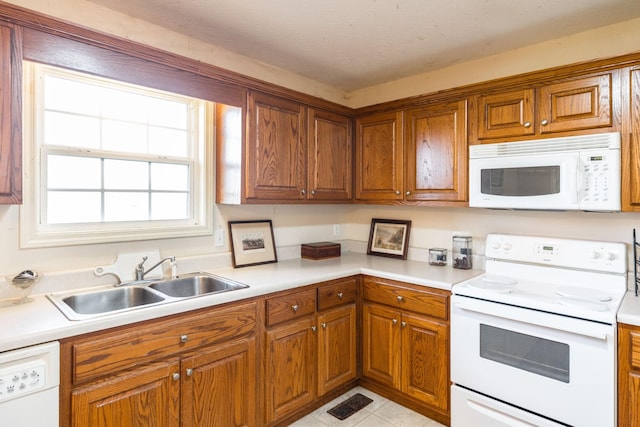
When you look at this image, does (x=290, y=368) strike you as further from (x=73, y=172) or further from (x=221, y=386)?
(x=73, y=172)

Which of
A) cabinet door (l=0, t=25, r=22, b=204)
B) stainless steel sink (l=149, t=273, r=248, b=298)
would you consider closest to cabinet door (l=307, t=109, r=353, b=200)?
stainless steel sink (l=149, t=273, r=248, b=298)

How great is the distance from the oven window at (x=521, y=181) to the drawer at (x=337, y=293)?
1.06m

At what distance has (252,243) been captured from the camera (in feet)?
8.60

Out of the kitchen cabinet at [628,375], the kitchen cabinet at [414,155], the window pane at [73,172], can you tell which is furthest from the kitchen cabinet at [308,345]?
the kitchen cabinet at [628,375]

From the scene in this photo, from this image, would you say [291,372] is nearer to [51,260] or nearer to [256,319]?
[256,319]

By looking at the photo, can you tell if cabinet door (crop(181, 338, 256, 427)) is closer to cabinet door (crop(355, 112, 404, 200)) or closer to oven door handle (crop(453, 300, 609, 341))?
oven door handle (crop(453, 300, 609, 341))

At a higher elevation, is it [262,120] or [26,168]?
[262,120]

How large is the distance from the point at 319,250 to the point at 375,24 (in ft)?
5.31

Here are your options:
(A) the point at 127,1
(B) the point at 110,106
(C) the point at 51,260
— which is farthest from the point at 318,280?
(A) the point at 127,1

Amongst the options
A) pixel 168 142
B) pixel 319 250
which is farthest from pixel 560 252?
pixel 168 142

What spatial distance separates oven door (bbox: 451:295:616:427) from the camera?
1612 mm

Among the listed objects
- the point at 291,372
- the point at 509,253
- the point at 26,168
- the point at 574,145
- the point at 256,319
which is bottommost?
the point at 291,372

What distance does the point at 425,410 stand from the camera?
2.29 meters

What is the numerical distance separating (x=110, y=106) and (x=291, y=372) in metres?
1.87
